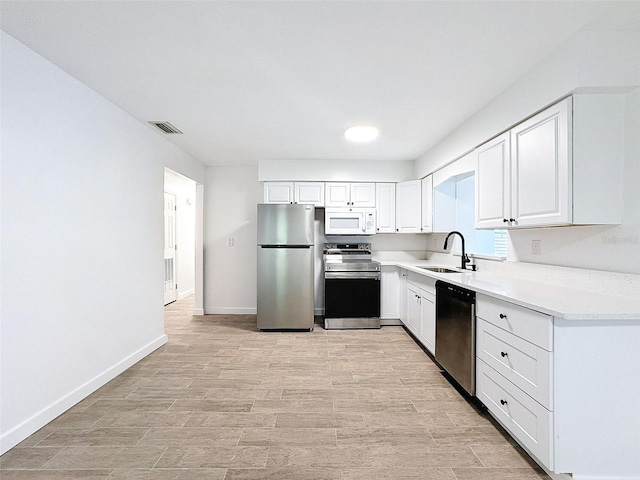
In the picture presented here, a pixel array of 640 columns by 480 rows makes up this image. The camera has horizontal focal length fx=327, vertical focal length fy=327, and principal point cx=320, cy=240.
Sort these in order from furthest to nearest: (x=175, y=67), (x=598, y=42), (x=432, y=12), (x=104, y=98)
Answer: (x=104, y=98), (x=175, y=67), (x=598, y=42), (x=432, y=12)

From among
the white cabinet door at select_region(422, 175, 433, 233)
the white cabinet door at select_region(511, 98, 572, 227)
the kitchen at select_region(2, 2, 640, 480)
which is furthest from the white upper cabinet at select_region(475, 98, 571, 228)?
the white cabinet door at select_region(422, 175, 433, 233)

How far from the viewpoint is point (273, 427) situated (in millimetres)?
2119

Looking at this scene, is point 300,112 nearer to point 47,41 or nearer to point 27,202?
point 47,41

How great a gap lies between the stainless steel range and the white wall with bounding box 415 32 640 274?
2274 mm

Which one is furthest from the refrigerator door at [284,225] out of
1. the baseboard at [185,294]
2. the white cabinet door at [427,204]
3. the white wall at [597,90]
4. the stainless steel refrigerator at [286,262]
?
the baseboard at [185,294]

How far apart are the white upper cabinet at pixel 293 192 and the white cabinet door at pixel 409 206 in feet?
3.81

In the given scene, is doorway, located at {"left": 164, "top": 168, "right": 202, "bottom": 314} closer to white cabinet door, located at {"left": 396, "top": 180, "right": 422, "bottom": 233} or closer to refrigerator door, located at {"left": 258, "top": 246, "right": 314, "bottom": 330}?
refrigerator door, located at {"left": 258, "top": 246, "right": 314, "bottom": 330}

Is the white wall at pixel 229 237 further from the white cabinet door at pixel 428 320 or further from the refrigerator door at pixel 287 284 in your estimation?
the white cabinet door at pixel 428 320

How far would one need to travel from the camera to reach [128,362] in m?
3.06

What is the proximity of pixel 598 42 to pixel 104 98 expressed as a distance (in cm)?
345

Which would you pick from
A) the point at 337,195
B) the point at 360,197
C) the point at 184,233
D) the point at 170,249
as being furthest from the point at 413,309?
the point at 184,233

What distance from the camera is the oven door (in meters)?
4.43

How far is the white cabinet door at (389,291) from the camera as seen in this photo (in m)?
4.56

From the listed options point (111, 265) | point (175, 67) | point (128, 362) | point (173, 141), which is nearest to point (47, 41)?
point (175, 67)
